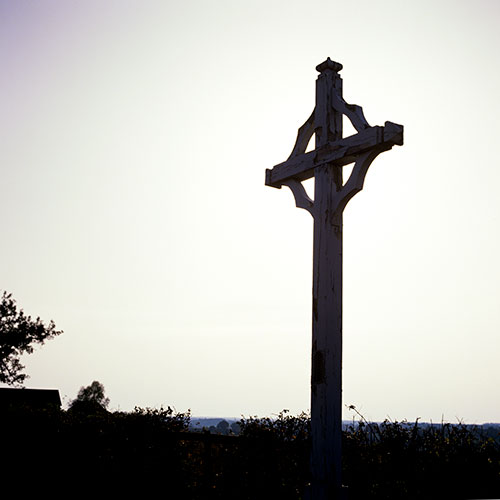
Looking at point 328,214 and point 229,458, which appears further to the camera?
point 229,458

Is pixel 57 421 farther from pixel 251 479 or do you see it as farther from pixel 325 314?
pixel 325 314

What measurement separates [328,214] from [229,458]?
13.8ft

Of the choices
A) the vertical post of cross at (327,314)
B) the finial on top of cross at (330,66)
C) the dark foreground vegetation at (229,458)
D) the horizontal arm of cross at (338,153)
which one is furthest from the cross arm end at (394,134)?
the dark foreground vegetation at (229,458)

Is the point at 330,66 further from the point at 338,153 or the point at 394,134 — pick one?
the point at 394,134

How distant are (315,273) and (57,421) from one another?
240 inches

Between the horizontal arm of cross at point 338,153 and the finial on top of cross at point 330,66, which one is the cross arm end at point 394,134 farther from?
the finial on top of cross at point 330,66

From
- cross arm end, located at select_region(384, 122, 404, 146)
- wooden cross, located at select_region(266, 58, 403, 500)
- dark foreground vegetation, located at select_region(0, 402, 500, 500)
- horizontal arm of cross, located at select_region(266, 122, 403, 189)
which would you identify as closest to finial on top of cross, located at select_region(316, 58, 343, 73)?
wooden cross, located at select_region(266, 58, 403, 500)

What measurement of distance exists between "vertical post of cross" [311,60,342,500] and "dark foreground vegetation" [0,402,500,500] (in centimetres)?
223

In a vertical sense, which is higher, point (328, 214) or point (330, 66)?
point (330, 66)

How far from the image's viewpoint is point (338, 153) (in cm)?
485

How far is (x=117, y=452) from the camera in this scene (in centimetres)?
838

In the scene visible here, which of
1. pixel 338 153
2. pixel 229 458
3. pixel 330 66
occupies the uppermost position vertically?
pixel 330 66

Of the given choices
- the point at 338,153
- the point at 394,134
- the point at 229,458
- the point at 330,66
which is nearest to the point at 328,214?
the point at 338,153

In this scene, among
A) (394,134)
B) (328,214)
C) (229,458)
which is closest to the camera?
(394,134)
